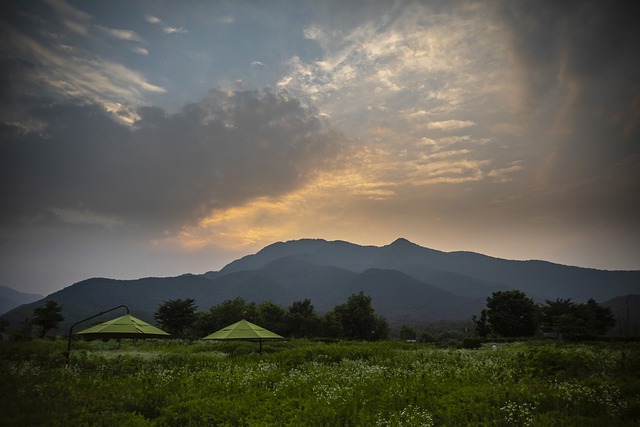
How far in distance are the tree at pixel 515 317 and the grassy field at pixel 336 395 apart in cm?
5920

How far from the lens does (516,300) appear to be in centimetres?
7106

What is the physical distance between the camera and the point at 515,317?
70.2m

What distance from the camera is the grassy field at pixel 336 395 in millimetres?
9531

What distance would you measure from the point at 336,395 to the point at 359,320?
230 feet

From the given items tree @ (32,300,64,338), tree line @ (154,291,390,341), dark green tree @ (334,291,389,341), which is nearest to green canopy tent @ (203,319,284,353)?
tree line @ (154,291,390,341)

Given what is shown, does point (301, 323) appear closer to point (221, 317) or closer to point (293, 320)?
point (293, 320)

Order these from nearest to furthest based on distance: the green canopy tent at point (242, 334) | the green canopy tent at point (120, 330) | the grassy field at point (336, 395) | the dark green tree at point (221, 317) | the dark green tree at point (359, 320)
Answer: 1. the grassy field at point (336, 395)
2. the green canopy tent at point (120, 330)
3. the green canopy tent at point (242, 334)
4. the dark green tree at point (221, 317)
5. the dark green tree at point (359, 320)

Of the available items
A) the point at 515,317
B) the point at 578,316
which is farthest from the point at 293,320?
the point at 578,316

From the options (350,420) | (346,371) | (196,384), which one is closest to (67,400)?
(196,384)

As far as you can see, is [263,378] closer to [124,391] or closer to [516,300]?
[124,391]

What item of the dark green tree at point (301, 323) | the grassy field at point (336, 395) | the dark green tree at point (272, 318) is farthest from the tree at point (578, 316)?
the dark green tree at point (272, 318)

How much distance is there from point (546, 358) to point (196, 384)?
1438 centimetres

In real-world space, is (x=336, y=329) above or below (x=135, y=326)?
below

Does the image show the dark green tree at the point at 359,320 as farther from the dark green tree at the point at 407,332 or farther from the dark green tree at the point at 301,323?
the dark green tree at the point at 407,332
